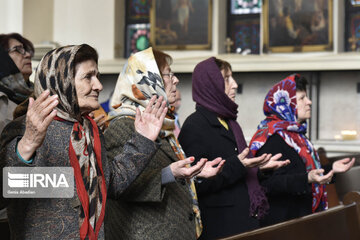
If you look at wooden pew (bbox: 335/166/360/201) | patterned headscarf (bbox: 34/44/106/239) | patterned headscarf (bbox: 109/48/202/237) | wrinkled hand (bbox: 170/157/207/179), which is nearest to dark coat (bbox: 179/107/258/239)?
patterned headscarf (bbox: 109/48/202/237)

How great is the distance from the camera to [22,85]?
3930 mm

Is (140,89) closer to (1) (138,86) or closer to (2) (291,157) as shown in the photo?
(1) (138,86)

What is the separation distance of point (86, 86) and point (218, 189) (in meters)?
1.23

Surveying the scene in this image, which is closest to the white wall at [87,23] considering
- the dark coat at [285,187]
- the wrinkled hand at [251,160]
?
the dark coat at [285,187]

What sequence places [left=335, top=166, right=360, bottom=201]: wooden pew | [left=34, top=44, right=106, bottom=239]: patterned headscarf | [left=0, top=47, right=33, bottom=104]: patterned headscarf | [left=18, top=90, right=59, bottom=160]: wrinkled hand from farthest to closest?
1. [left=335, top=166, right=360, bottom=201]: wooden pew
2. [left=0, top=47, right=33, bottom=104]: patterned headscarf
3. [left=34, top=44, right=106, bottom=239]: patterned headscarf
4. [left=18, top=90, right=59, bottom=160]: wrinkled hand

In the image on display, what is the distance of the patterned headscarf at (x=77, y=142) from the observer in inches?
88.0

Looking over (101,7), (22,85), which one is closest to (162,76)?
(22,85)

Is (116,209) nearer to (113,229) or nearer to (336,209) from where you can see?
(113,229)

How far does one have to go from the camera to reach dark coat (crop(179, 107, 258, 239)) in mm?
3285

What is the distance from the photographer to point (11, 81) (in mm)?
3906

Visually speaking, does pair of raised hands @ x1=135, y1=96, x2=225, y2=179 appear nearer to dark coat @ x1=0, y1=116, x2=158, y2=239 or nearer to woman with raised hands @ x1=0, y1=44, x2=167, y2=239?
woman with raised hands @ x1=0, y1=44, x2=167, y2=239

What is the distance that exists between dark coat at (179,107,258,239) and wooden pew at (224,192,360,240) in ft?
2.01

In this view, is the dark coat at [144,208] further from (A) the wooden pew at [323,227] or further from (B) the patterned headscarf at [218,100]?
(B) the patterned headscarf at [218,100]

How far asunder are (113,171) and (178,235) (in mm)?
477
